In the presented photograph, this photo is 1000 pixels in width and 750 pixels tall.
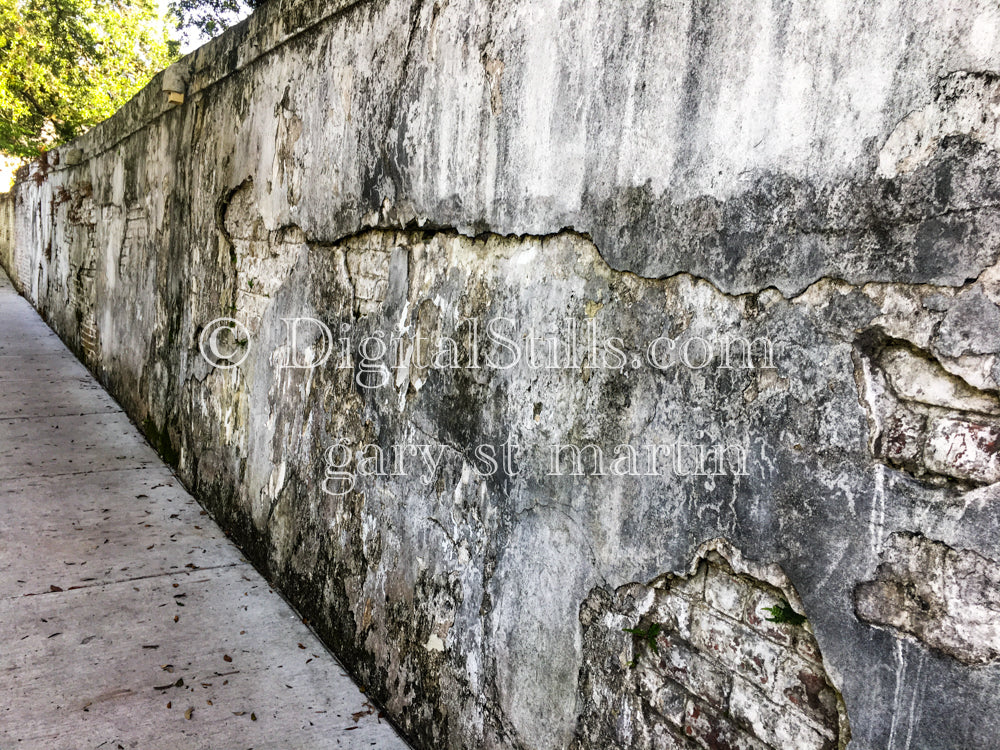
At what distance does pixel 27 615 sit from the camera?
261 cm

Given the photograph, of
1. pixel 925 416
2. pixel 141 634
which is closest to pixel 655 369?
pixel 925 416

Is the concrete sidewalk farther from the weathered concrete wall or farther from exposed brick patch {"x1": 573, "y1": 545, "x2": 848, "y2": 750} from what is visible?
exposed brick patch {"x1": 573, "y1": 545, "x2": 848, "y2": 750}

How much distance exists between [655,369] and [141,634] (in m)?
2.14

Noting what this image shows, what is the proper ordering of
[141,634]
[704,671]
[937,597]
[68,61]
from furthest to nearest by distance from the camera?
[68,61] < [141,634] < [704,671] < [937,597]

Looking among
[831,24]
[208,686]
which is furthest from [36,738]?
[831,24]

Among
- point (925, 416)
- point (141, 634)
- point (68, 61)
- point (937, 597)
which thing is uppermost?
point (68, 61)

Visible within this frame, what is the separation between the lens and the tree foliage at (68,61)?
15.1 metres

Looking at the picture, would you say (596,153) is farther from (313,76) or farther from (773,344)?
(313,76)

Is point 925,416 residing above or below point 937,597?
above

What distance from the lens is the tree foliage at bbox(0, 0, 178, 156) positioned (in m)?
15.1

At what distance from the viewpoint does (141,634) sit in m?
2.56

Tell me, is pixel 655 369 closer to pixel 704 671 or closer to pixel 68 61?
pixel 704 671

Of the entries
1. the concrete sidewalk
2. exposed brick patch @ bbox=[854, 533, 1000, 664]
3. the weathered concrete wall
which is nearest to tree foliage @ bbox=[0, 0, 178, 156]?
the concrete sidewalk

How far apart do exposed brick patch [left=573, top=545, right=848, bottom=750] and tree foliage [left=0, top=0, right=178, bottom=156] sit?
1649 centimetres
